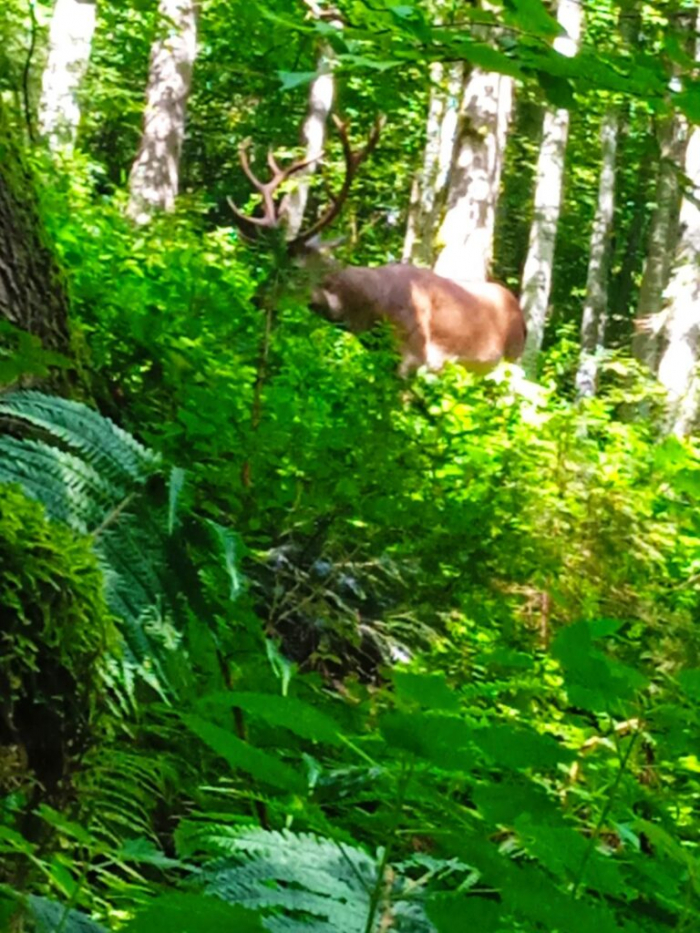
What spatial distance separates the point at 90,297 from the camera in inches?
173

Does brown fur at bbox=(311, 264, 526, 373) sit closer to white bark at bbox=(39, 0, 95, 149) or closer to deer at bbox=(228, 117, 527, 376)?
deer at bbox=(228, 117, 527, 376)

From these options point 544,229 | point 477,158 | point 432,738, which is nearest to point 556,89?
point 432,738

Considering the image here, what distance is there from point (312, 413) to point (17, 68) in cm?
301

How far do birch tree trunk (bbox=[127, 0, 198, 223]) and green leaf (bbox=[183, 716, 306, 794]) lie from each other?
39.2 ft

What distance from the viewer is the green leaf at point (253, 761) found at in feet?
3.45

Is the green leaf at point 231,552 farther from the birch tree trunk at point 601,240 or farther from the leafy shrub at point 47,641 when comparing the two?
the birch tree trunk at point 601,240

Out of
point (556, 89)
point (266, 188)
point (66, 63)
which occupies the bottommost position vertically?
point (266, 188)

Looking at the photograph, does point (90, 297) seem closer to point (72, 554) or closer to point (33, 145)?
point (33, 145)

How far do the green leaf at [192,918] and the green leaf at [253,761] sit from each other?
0.44ft

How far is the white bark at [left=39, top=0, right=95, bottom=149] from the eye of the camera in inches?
427

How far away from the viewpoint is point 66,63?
11.1 m

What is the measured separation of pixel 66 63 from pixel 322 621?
8962 millimetres

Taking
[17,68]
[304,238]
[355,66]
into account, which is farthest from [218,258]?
[355,66]

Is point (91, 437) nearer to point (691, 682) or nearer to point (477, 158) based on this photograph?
point (691, 682)
